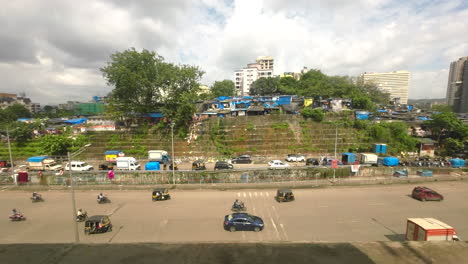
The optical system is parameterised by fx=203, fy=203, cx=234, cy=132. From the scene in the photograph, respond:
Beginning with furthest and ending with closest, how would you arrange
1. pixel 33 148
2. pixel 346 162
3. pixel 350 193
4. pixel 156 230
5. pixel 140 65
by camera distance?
pixel 140 65
pixel 33 148
pixel 346 162
pixel 350 193
pixel 156 230

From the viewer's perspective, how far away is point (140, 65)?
3922 centimetres

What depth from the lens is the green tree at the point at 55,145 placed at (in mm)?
32250

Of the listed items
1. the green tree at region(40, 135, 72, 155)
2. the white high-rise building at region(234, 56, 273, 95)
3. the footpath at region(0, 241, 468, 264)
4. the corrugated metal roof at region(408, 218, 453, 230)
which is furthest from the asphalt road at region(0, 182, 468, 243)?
the white high-rise building at region(234, 56, 273, 95)

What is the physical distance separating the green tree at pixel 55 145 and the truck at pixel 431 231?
4387 centimetres

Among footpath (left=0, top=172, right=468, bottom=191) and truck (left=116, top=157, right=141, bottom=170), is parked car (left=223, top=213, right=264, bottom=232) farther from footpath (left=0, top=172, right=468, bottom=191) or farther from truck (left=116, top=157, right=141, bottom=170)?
truck (left=116, top=157, right=141, bottom=170)

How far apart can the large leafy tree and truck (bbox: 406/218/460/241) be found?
33597 mm

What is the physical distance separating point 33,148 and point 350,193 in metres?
50.6

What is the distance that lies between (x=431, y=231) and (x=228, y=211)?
12514mm

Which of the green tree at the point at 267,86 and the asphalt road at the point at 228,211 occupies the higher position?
the green tree at the point at 267,86

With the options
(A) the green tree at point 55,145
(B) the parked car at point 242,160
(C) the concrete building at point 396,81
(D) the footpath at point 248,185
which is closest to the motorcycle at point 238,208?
(D) the footpath at point 248,185

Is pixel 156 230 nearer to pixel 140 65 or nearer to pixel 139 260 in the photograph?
pixel 139 260

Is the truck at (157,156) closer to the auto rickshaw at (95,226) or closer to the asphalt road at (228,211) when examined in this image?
the asphalt road at (228,211)

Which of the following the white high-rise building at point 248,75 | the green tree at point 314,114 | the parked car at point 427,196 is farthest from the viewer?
the white high-rise building at point 248,75

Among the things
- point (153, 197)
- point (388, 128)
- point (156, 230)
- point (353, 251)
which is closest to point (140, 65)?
point (153, 197)
